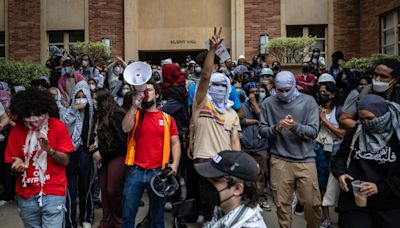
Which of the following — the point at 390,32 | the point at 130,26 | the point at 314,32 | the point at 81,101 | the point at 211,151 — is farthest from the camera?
the point at 314,32

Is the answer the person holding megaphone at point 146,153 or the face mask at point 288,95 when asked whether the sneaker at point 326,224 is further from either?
the person holding megaphone at point 146,153

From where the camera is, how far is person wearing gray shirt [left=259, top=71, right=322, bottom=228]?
5535 millimetres

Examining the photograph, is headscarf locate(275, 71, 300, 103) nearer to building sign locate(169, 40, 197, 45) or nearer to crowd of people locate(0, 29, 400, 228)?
crowd of people locate(0, 29, 400, 228)

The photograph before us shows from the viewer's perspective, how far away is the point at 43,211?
174 inches

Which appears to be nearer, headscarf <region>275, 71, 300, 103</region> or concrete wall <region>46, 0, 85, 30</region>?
headscarf <region>275, 71, 300, 103</region>

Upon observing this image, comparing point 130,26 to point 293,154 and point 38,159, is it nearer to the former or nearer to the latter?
point 293,154

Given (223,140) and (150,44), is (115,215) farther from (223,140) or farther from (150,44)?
(150,44)

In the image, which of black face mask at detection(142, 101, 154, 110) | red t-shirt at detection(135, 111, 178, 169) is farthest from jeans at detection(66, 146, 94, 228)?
black face mask at detection(142, 101, 154, 110)

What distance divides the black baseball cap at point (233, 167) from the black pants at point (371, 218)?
1.89 m

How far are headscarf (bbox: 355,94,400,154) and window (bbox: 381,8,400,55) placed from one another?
1398cm

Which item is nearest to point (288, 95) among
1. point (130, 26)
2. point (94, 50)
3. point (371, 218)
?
point (371, 218)

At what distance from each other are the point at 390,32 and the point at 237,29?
5582 millimetres

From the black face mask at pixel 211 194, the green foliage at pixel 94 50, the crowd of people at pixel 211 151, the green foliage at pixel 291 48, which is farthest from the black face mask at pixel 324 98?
the green foliage at pixel 94 50

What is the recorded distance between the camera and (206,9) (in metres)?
20.4
